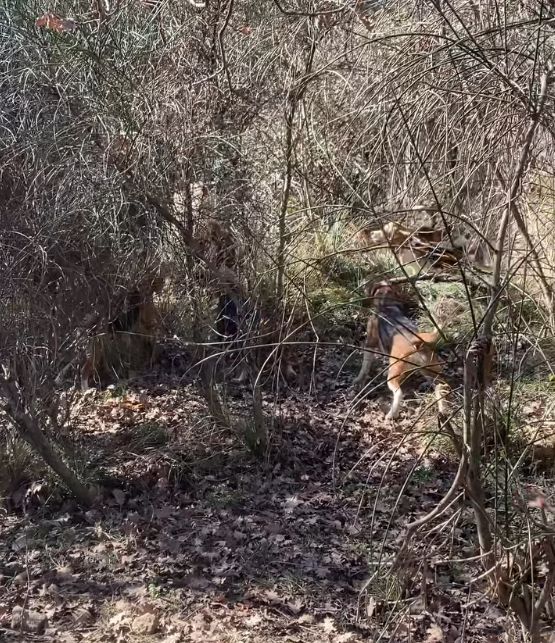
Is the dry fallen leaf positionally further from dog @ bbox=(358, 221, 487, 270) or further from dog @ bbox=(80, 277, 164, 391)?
dog @ bbox=(80, 277, 164, 391)

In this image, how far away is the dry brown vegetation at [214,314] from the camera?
457 cm

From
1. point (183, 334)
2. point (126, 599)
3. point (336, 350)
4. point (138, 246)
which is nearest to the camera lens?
point (126, 599)

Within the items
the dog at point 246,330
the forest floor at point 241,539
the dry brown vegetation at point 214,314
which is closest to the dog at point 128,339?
the dry brown vegetation at point 214,314

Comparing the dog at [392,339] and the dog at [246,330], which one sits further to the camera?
the dog at [392,339]

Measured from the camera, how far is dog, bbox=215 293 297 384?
6147 mm

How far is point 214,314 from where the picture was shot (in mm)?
6938

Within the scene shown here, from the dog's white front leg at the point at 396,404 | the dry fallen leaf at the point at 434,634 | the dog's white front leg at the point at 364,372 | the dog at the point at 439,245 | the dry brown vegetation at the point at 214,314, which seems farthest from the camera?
the dog's white front leg at the point at 364,372

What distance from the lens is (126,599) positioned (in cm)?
487

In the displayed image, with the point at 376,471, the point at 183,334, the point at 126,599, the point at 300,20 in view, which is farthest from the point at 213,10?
the point at 126,599

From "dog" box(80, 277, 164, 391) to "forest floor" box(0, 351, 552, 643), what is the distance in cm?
41

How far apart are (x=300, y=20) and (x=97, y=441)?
3807 mm

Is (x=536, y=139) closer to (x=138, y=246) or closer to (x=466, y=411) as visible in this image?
(x=466, y=411)

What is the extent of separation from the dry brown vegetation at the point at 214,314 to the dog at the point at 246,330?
0.05 meters

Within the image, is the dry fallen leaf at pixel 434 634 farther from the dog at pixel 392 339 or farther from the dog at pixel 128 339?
the dog at pixel 128 339
